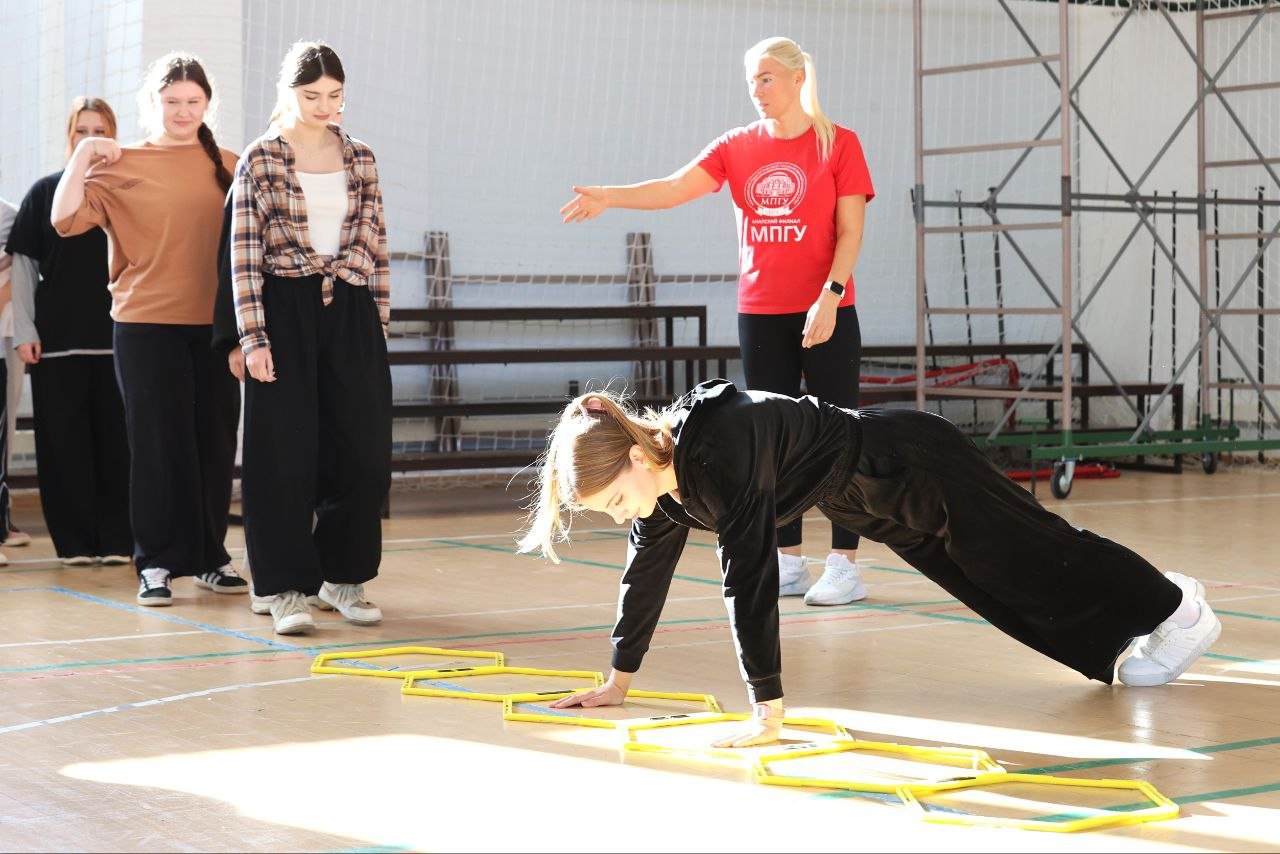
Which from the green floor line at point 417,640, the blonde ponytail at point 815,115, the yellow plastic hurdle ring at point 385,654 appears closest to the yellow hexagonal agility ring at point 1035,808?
the yellow plastic hurdle ring at point 385,654

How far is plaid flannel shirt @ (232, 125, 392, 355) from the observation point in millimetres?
3861

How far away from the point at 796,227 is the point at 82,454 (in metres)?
2.52

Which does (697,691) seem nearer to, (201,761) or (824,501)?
(824,501)

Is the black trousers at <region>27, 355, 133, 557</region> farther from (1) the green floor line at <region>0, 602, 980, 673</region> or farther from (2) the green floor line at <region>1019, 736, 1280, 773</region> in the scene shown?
(2) the green floor line at <region>1019, 736, 1280, 773</region>

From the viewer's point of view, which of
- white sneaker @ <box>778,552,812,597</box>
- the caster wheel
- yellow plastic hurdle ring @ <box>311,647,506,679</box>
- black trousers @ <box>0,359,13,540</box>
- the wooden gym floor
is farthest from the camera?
the caster wheel

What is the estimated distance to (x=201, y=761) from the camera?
8.61 ft

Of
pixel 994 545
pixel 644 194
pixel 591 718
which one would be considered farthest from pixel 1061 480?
pixel 591 718

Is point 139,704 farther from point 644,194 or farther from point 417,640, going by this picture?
point 644,194

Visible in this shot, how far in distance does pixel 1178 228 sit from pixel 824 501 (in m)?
7.55

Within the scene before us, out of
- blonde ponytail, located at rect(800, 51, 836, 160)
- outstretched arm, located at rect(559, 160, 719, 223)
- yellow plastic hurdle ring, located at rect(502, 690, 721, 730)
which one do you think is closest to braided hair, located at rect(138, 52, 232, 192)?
outstretched arm, located at rect(559, 160, 719, 223)

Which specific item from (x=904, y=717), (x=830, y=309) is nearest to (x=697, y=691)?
(x=904, y=717)

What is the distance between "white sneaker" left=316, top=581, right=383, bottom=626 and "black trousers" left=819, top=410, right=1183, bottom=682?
150cm

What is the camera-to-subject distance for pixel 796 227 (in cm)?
426

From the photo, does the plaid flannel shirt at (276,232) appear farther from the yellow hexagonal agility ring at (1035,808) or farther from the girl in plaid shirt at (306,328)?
the yellow hexagonal agility ring at (1035,808)
